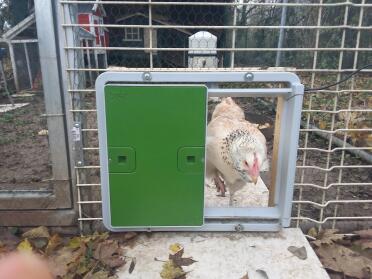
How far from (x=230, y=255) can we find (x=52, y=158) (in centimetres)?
119

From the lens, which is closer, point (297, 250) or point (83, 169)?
point (297, 250)

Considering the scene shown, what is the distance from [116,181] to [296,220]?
117 centimetres

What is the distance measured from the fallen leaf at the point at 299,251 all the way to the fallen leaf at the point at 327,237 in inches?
8.7

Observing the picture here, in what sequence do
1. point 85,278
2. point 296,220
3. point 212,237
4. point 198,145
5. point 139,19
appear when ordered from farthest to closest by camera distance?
point 139,19
point 296,220
point 212,237
point 198,145
point 85,278

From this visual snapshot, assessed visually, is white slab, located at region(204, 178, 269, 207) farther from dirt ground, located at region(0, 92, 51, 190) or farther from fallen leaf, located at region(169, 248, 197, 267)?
dirt ground, located at region(0, 92, 51, 190)

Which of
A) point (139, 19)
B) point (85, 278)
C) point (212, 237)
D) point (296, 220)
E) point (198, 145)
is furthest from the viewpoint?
point (139, 19)

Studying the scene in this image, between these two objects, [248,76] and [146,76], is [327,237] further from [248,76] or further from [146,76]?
[146,76]

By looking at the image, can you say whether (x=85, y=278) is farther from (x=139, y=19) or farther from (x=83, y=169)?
(x=139, y=19)

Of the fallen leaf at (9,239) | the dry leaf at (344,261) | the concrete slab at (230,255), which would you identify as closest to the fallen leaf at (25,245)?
the fallen leaf at (9,239)

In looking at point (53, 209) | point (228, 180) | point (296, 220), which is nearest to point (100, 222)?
point (53, 209)

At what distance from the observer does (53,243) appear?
6.84ft

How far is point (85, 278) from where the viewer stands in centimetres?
178

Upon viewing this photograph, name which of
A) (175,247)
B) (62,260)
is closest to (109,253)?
(62,260)

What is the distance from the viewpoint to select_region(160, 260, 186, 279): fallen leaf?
1774mm
